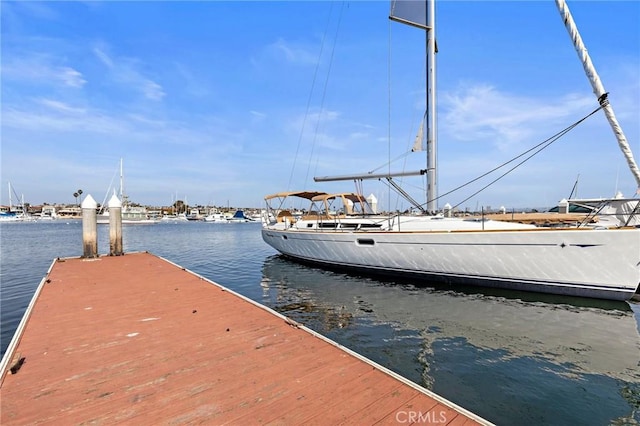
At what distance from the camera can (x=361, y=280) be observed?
13711 millimetres

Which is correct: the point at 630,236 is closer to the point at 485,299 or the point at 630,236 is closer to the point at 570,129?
the point at 570,129

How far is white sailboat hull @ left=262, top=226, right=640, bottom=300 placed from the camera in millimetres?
9594

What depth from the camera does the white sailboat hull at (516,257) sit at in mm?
9594

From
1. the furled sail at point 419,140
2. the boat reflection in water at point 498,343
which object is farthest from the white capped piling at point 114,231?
the furled sail at point 419,140

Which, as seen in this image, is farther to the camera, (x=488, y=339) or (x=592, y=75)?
(x=592, y=75)

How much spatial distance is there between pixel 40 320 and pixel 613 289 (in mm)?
14805

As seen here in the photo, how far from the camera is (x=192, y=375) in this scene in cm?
399

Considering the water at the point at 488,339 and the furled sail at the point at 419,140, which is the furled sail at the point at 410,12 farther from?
the water at the point at 488,339

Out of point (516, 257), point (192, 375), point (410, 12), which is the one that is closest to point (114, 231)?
point (192, 375)

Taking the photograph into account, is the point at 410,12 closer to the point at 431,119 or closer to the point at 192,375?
the point at 431,119

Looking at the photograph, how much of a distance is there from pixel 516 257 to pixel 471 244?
4.68 feet

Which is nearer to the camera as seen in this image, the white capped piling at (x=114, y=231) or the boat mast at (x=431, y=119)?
the boat mast at (x=431, y=119)

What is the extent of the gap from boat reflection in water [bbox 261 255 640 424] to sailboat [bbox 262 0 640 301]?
2.21 ft

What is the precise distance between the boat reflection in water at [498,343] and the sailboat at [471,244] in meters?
0.67
